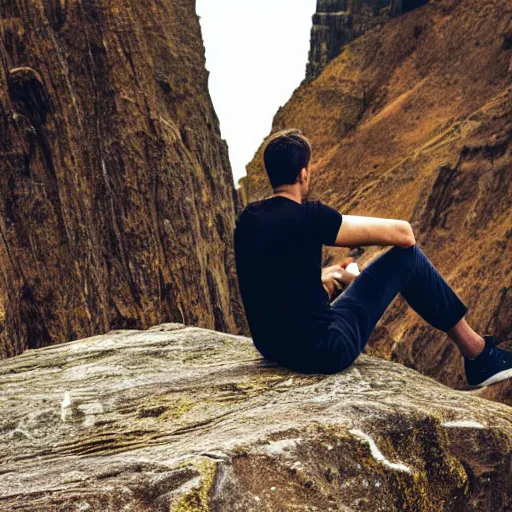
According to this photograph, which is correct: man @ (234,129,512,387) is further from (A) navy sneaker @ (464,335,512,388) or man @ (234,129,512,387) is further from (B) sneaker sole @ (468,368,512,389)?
(B) sneaker sole @ (468,368,512,389)

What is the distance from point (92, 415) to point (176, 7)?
16075 millimetres

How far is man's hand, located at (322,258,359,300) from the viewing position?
20.5 ft

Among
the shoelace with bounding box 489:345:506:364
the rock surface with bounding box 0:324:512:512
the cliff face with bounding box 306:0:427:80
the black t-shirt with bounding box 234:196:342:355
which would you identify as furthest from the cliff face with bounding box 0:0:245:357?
the cliff face with bounding box 306:0:427:80

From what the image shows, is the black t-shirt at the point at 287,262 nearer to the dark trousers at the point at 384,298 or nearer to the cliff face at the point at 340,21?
the dark trousers at the point at 384,298

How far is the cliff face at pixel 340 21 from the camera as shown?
1921 inches

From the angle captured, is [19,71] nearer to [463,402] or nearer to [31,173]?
[31,173]

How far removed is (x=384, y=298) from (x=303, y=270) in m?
0.94

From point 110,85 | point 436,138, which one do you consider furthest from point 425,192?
point 110,85

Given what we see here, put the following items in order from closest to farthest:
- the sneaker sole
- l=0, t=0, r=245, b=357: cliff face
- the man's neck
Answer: the man's neck
the sneaker sole
l=0, t=0, r=245, b=357: cliff face

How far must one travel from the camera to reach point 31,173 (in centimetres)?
1214

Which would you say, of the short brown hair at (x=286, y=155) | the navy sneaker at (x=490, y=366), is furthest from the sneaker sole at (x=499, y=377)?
the short brown hair at (x=286, y=155)

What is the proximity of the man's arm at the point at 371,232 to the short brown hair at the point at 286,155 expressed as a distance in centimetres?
48

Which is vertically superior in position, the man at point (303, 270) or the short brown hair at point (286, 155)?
the short brown hair at point (286, 155)

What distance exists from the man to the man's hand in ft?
1.25
